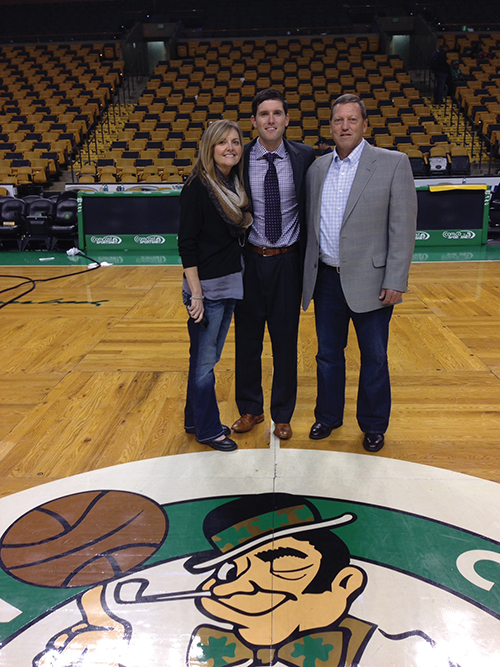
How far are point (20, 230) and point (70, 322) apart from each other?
12.9ft

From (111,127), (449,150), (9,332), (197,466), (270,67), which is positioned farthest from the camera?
(270,67)

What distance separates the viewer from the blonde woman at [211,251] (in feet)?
7.86

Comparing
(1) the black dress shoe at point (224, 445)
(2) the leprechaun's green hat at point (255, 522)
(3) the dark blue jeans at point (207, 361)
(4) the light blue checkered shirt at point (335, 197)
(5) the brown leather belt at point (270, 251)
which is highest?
(4) the light blue checkered shirt at point (335, 197)

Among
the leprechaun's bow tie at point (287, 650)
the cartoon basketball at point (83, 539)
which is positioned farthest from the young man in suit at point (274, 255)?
the leprechaun's bow tie at point (287, 650)

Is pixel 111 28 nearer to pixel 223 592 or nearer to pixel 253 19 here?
pixel 253 19

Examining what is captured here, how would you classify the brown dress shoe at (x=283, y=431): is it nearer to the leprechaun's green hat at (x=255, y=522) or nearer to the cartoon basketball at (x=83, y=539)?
the leprechaun's green hat at (x=255, y=522)

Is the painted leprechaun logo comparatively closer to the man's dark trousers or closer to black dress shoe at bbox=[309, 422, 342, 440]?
black dress shoe at bbox=[309, 422, 342, 440]

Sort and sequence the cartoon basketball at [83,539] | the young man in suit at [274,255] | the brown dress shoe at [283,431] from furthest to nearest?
the brown dress shoe at [283,431] < the young man in suit at [274,255] < the cartoon basketball at [83,539]

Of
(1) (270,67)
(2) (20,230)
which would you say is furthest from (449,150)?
(2) (20,230)

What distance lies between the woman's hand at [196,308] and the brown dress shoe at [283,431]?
2.53 feet

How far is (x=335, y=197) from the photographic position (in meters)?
2.53

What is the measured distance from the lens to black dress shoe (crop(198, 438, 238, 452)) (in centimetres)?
277

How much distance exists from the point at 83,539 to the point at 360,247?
5.49 feet

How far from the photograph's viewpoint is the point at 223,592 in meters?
1.84
